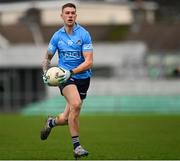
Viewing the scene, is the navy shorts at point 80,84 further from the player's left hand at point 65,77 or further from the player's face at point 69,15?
the player's face at point 69,15

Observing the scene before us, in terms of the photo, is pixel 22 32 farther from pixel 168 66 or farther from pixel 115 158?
pixel 115 158

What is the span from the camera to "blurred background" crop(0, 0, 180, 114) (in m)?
48.8

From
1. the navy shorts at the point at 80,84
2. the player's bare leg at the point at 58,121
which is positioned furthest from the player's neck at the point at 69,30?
the player's bare leg at the point at 58,121

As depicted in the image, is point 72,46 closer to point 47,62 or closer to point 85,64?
point 85,64

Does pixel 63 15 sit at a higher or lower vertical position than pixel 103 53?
higher

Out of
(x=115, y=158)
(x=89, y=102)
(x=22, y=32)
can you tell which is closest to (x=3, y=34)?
(x=22, y=32)

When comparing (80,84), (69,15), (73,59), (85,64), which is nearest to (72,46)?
(73,59)

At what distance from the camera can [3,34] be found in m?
72.5

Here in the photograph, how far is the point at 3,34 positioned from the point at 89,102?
85.2ft

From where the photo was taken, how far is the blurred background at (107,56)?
4884 centimetres

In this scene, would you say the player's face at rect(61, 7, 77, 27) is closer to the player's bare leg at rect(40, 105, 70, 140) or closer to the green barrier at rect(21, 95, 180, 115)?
the player's bare leg at rect(40, 105, 70, 140)

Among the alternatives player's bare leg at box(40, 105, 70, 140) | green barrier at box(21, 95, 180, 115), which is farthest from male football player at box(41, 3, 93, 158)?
green barrier at box(21, 95, 180, 115)

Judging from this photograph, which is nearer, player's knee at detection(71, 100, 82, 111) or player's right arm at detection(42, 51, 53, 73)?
player's knee at detection(71, 100, 82, 111)

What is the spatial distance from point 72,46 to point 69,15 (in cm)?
53
